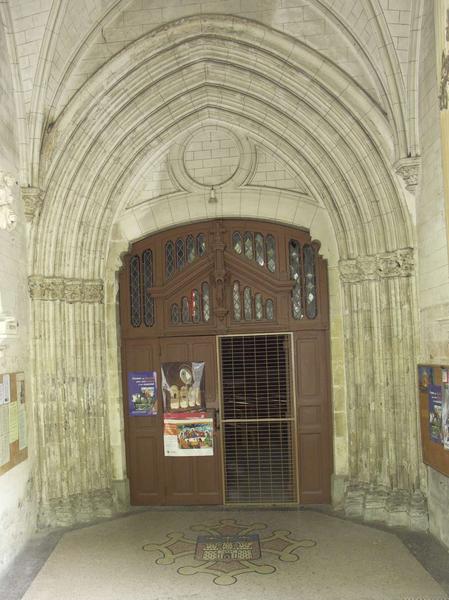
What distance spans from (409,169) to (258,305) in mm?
2759

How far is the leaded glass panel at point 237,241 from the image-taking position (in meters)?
8.84

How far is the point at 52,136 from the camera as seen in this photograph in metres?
7.70

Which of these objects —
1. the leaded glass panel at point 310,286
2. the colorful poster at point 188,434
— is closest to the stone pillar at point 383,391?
the leaded glass panel at point 310,286

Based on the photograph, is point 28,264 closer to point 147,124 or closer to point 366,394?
point 147,124

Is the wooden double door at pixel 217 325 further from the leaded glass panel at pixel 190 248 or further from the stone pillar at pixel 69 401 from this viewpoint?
the stone pillar at pixel 69 401

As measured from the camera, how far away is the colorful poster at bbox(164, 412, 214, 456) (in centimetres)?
870

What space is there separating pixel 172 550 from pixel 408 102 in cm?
→ 538

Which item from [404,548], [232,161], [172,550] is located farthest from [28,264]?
[404,548]

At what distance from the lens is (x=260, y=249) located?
8797mm

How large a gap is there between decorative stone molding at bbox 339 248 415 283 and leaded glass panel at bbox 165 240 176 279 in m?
2.33

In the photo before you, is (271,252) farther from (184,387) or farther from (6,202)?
(6,202)

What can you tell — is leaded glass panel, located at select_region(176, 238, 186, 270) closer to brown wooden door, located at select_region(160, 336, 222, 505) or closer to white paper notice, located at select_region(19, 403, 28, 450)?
brown wooden door, located at select_region(160, 336, 222, 505)

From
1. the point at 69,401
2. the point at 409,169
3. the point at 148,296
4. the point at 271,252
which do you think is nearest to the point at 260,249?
the point at 271,252

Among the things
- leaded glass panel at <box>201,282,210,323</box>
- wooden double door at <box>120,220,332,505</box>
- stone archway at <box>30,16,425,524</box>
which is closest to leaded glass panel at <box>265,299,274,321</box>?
wooden double door at <box>120,220,332,505</box>
